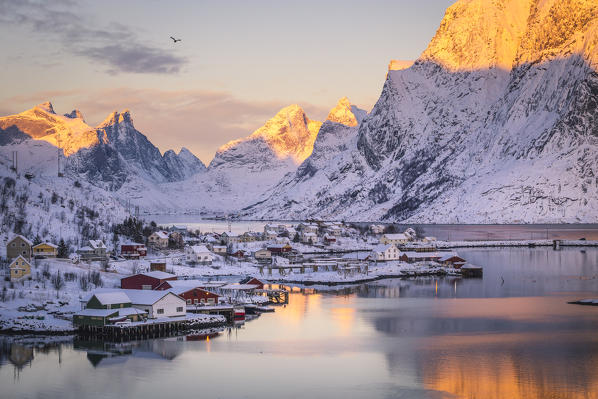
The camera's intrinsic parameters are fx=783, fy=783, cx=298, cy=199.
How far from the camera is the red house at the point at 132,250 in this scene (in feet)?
299

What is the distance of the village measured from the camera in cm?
5194

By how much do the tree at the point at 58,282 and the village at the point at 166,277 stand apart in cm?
13

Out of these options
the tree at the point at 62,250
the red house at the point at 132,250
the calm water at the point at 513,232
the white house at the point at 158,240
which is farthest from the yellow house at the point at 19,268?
the calm water at the point at 513,232

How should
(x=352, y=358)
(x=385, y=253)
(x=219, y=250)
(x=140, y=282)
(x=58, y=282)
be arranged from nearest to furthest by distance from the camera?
(x=352, y=358) → (x=58, y=282) → (x=140, y=282) → (x=385, y=253) → (x=219, y=250)

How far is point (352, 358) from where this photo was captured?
45.1 metres

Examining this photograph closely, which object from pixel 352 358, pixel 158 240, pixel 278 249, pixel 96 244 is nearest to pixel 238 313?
pixel 352 358

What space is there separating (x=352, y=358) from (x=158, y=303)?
50.3 ft

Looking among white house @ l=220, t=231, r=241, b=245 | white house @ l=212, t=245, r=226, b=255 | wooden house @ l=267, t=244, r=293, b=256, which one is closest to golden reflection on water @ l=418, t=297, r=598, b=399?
white house @ l=212, t=245, r=226, b=255

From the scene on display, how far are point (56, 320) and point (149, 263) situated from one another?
3265 centimetres

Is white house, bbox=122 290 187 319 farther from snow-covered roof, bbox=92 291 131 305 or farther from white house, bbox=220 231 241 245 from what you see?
white house, bbox=220 231 241 245

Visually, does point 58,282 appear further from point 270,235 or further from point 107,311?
point 270,235

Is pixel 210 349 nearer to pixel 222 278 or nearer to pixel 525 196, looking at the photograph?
pixel 222 278

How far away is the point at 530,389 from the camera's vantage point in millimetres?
37688

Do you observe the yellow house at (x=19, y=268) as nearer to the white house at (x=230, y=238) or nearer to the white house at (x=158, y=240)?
the white house at (x=158, y=240)
